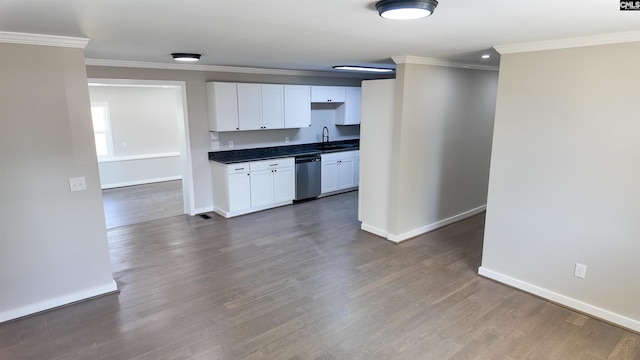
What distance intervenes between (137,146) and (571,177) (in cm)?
801

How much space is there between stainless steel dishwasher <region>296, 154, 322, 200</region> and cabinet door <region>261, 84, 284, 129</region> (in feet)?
2.37

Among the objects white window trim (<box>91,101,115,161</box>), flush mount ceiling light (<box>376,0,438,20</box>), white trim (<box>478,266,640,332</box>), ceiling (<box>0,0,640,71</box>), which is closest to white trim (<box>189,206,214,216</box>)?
ceiling (<box>0,0,640,71</box>)

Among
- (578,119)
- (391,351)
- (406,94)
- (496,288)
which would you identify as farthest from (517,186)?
(391,351)

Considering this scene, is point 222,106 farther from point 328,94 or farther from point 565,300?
point 565,300

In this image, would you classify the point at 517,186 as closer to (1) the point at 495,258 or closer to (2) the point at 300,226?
(1) the point at 495,258

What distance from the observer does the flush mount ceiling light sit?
1.77m

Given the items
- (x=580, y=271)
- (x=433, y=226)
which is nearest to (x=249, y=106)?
(x=433, y=226)

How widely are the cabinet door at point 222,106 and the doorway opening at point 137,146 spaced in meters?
1.46

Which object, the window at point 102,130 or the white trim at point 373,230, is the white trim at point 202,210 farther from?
the window at point 102,130

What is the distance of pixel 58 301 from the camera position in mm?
3264

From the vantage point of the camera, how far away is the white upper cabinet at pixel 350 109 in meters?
7.44

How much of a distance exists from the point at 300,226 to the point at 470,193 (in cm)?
265

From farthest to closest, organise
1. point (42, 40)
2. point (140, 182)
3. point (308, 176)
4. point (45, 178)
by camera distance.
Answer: point (140, 182) → point (308, 176) → point (45, 178) → point (42, 40)

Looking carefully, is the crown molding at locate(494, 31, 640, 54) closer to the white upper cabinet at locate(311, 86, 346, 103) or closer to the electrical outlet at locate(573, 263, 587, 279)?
the electrical outlet at locate(573, 263, 587, 279)
